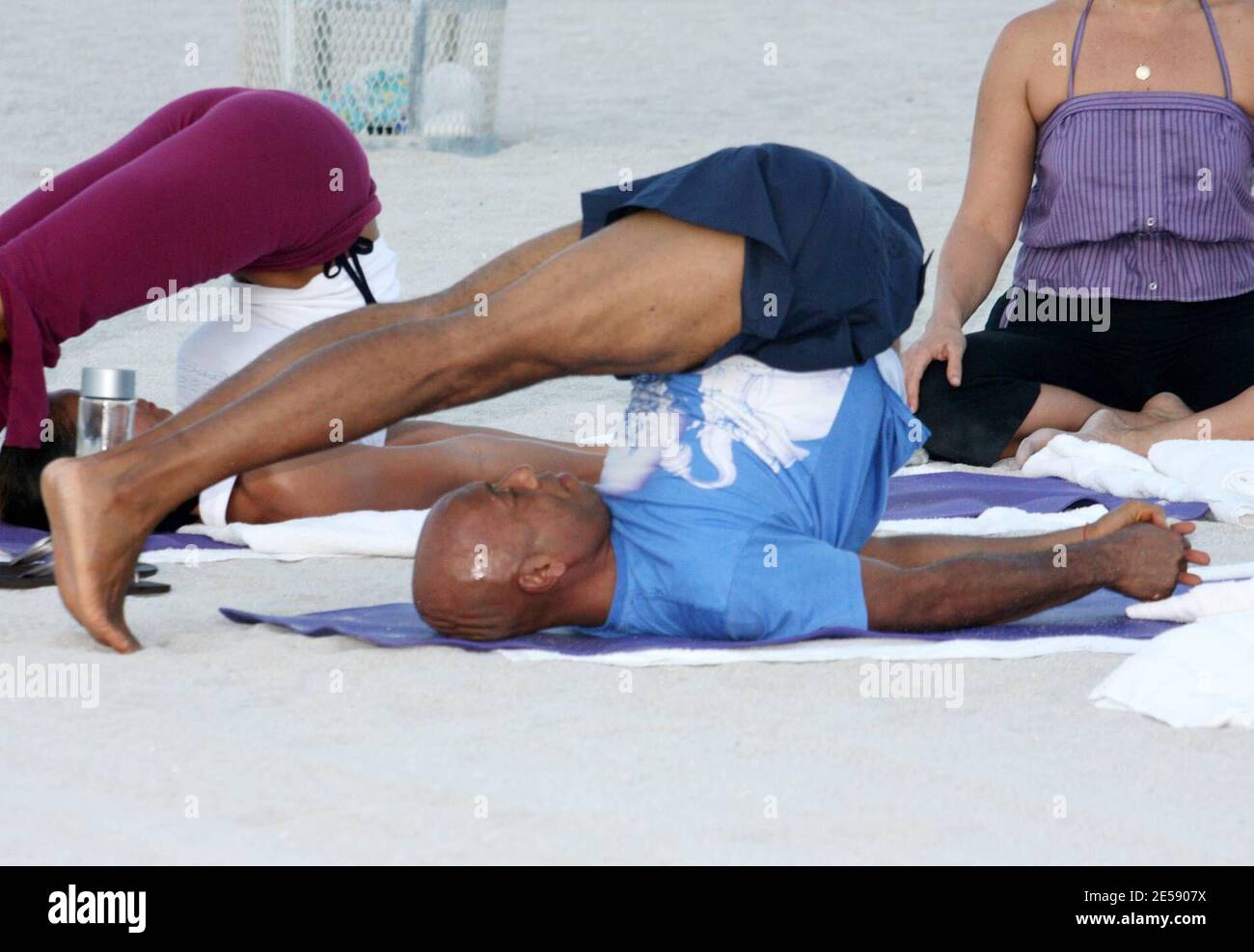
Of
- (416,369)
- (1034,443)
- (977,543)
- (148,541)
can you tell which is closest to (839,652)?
(977,543)

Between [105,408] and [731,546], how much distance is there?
4.29 ft

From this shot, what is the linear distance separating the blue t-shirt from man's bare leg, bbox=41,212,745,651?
199mm

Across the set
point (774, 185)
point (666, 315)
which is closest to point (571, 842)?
point (666, 315)

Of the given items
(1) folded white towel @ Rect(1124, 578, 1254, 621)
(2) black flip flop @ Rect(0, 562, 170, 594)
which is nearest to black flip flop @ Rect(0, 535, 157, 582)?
(2) black flip flop @ Rect(0, 562, 170, 594)

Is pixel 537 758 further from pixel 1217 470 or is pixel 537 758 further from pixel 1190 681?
pixel 1217 470

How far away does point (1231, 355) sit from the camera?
409cm

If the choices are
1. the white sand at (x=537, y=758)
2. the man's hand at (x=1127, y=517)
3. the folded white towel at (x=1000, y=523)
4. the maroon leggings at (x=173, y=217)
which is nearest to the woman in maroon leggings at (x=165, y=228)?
the maroon leggings at (x=173, y=217)

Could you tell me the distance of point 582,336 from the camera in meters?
2.39

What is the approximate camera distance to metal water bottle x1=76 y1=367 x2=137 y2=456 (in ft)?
10.7

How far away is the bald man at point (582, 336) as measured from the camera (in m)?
2.34

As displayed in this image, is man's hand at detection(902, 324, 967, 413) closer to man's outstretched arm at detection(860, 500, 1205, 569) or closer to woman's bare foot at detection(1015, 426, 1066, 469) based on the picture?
woman's bare foot at detection(1015, 426, 1066, 469)

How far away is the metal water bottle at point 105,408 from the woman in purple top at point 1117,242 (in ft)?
5.68

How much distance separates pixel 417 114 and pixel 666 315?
5.97 meters

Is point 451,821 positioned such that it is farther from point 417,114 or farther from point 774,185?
point 417,114
